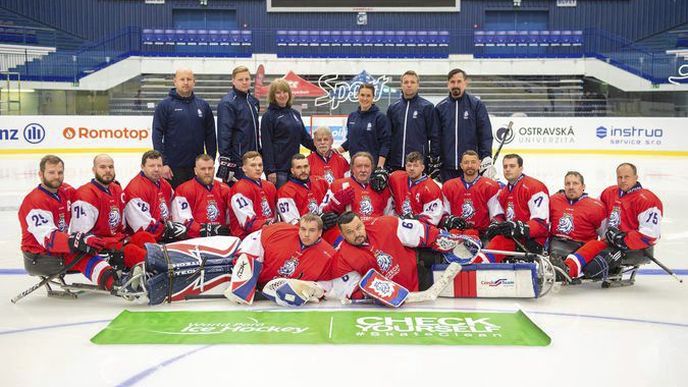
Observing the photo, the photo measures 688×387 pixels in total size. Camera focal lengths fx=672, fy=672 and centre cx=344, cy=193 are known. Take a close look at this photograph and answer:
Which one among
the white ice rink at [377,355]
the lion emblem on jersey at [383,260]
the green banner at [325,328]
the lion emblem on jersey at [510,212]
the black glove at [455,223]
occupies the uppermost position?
the lion emblem on jersey at [510,212]

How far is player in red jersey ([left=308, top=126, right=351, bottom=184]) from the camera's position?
5520mm

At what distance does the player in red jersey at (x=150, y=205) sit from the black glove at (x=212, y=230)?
0.14m

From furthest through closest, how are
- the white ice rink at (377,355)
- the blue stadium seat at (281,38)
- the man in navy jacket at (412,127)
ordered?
the blue stadium seat at (281,38)
the man in navy jacket at (412,127)
the white ice rink at (377,355)

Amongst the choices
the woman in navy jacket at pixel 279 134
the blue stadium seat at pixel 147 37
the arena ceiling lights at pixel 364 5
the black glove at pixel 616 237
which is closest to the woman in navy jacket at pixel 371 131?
the woman in navy jacket at pixel 279 134

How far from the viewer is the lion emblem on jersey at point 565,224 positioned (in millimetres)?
4883

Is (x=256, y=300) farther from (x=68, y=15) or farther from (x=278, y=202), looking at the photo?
(x=68, y=15)

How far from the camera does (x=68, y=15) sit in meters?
24.6

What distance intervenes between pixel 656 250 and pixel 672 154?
420 inches

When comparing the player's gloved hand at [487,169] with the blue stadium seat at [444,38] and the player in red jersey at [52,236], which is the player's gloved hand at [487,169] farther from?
the blue stadium seat at [444,38]

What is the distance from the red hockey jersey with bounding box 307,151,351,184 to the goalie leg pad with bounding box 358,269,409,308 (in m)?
1.59

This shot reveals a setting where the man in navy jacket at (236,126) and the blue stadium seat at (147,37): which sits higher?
the blue stadium seat at (147,37)

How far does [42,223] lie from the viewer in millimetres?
4262

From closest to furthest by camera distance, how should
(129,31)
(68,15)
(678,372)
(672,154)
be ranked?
(678,372), (672,154), (129,31), (68,15)

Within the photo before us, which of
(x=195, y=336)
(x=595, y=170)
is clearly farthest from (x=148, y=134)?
(x=195, y=336)
